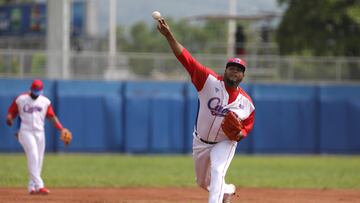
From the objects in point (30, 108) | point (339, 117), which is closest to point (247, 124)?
point (30, 108)

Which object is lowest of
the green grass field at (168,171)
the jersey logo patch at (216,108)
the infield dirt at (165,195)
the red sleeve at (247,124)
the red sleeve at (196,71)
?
the green grass field at (168,171)

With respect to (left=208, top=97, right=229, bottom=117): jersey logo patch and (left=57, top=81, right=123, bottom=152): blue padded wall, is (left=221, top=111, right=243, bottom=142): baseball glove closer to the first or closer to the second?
(left=208, top=97, right=229, bottom=117): jersey logo patch

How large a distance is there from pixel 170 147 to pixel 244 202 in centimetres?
1513

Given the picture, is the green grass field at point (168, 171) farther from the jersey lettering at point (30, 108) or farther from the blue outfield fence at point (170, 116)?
the jersey lettering at point (30, 108)

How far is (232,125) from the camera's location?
10.1m

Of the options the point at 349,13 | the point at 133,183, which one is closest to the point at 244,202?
the point at 133,183

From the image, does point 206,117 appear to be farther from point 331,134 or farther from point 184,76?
point 184,76

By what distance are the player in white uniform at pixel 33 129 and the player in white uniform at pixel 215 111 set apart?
4.38 m

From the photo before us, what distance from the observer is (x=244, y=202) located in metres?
13.2

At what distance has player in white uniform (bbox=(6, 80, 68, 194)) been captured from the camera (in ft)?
46.1

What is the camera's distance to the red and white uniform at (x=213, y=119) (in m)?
10.1

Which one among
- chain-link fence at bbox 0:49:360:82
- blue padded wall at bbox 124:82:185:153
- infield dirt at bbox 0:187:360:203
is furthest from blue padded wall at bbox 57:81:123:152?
infield dirt at bbox 0:187:360:203

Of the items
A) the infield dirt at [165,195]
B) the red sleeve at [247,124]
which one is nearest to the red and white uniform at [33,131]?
the infield dirt at [165,195]

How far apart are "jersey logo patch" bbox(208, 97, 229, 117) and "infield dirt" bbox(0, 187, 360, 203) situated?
3.02m
